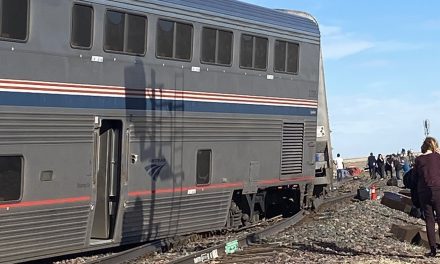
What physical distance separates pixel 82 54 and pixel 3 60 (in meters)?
1.41

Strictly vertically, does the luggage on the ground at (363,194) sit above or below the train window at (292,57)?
below

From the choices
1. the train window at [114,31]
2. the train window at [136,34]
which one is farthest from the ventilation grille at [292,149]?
the train window at [114,31]

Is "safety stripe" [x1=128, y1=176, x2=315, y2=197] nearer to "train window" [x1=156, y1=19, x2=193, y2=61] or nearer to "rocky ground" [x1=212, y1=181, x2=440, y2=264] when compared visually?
"rocky ground" [x1=212, y1=181, x2=440, y2=264]

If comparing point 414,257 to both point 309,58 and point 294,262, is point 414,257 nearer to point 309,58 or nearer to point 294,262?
point 294,262

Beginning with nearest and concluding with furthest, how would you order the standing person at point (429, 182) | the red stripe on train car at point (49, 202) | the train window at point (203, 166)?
the red stripe on train car at point (49, 202) → the standing person at point (429, 182) → the train window at point (203, 166)

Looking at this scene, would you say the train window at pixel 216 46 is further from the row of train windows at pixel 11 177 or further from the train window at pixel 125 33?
the row of train windows at pixel 11 177

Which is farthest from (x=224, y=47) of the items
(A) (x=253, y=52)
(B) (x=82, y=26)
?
(B) (x=82, y=26)

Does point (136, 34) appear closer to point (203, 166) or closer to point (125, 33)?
point (125, 33)

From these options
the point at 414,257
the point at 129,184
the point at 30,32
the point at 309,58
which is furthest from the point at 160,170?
the point at 309,58

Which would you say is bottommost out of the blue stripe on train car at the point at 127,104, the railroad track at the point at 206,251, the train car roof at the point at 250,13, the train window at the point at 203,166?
the railroad track at the point at 206,251

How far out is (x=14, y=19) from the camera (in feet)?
30.4

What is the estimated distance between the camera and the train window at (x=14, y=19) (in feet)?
30.0

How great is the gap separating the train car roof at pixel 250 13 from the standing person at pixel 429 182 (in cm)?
436

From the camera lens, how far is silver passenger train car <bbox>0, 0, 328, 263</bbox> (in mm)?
9383
